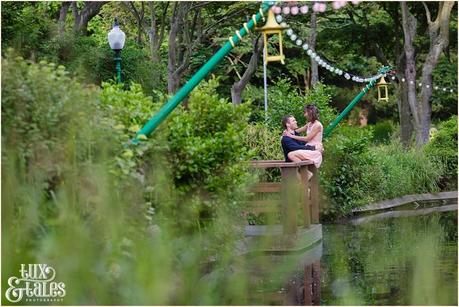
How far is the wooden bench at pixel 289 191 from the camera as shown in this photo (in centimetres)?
1108

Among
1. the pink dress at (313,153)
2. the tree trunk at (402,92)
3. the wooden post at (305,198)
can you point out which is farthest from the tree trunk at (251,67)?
the wooden post at (305,198)

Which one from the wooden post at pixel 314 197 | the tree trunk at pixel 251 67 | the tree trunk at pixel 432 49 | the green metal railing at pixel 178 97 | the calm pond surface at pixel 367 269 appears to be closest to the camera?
the calm pond surface at pixel 367 269

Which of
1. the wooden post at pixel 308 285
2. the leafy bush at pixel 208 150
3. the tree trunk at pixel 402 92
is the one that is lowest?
the wooden post at pixel 308 285

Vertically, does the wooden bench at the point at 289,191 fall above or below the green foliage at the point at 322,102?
below

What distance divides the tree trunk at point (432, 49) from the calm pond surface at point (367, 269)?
12.4 metres

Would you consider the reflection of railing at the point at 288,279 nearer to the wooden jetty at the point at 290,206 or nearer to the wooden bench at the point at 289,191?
the wooden jetty at the point at 290,206

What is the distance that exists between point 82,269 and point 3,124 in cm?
263

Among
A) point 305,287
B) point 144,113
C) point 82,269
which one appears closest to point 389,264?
point 305,287

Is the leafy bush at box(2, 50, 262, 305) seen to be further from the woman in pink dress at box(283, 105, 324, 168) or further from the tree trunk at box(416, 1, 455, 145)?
the tree trunk at box(416, 1, 455, 145)

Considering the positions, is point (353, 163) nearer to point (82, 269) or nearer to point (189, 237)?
point (189, 237)

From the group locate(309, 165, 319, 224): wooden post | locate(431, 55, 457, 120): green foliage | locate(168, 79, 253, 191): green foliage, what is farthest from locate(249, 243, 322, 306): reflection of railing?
→ locate(431, 55, 457, 120): green foliage

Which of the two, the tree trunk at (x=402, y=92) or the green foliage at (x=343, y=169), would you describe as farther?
the tree trunk at (x=402, y=92)

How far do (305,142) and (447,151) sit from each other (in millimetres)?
9215

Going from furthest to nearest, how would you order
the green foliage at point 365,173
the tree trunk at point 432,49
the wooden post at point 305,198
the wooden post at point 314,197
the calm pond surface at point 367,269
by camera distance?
the tree trunk at point 432,49 < the green foliage at point 365,173 < the wooden post at point 314,197 < the wooden post at point 305,198 < the calm pond surface at point 367,269
